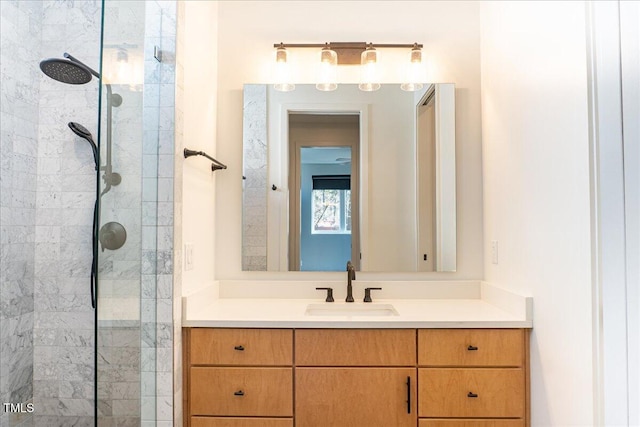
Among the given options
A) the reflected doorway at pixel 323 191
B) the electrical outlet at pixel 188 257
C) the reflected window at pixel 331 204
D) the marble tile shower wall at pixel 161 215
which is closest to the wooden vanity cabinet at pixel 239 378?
the marble tile shower wall at pixel 161 215

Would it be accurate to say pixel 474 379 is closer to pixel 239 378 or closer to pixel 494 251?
pixel 494 251

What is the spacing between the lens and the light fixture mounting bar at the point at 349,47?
2.14 meters

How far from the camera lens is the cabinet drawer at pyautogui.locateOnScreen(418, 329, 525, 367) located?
1584 mm

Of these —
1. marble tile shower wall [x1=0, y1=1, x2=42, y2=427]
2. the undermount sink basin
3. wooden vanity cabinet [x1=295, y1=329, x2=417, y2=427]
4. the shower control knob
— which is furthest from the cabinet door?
marble tile shower wall [x1=0, y1=1, x2=42, y2=427]

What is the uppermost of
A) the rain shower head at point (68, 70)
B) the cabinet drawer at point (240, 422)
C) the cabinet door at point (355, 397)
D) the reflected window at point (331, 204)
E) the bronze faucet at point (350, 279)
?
the rain shower head at point (68, 70)

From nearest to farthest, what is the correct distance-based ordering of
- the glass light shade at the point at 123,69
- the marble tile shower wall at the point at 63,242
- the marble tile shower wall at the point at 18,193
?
the glass light shade at the point at 123,69 < the marble tile shower wall at the point at 18,193 < the marble tile shower wall at the point at 63,242

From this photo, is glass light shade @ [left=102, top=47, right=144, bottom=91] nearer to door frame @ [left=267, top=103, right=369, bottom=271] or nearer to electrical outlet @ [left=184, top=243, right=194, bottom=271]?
electrical outlet @ [left=184, top=243, right=194, bottom=271]

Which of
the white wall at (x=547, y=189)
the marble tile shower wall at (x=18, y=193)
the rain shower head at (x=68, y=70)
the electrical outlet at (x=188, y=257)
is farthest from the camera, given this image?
the marble tile shower wall at (x=18, y=193)

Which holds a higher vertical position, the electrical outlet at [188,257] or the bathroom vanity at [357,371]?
the electrical outlet at [188,257]

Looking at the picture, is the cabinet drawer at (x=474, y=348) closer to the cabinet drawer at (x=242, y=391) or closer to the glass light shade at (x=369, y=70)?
the cabinet drawer at (x=242, y=391)

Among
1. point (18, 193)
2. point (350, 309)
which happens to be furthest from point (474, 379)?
point (18, 193)

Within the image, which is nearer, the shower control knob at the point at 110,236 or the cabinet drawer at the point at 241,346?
the shower control knob at the point at 110,236

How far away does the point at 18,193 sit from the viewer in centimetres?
188

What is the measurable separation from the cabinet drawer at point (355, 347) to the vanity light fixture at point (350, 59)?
134 cm
